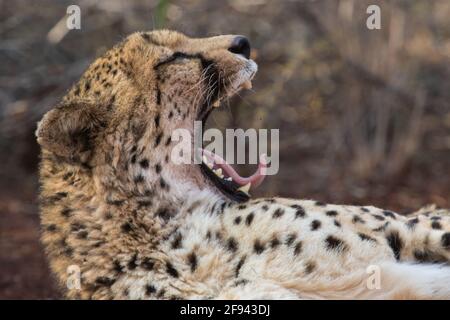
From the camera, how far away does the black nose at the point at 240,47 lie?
11.4 feet

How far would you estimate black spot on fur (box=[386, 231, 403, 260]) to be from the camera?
3.13 meters

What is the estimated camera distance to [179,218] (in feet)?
10.3

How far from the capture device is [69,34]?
693 cm

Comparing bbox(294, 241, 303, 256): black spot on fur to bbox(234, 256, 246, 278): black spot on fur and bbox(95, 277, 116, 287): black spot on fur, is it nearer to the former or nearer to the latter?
bbox(234, 256, 246, 278): black spot on fur

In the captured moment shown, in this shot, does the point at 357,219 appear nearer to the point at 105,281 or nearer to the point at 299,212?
the point at 299,212

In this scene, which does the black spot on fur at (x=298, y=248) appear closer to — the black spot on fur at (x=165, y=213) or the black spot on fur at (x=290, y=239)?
the black spot on fur at (x=290, y=239)

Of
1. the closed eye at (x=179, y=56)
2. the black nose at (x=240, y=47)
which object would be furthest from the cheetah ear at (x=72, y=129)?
the black nose at (x=240, y=47)

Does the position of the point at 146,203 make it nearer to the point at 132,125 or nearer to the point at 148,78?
the point at 132,125

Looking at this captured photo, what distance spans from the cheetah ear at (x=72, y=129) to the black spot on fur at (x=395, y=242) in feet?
3.94

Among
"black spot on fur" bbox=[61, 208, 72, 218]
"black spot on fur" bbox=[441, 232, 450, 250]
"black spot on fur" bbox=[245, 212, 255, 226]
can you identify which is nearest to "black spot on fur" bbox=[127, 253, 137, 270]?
"black spot on fur" bbox=[61, 208, 72, 218]

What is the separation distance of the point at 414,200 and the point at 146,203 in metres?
3.53

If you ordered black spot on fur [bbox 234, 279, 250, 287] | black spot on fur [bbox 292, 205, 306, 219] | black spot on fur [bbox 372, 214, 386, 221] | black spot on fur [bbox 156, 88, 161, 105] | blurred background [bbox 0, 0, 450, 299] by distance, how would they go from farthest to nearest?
1. blurred background [bbox 0, 0, 450, 299]
2. black spot on fur [bbox 156, 88, 161, 105]
3. black spot on fur [bbox 372, 214, 386, 221]
4. black spot on fur [bbox 292, 205, 306, 219]
5. black spot on fur [bbox 234, 279, 250, 287]

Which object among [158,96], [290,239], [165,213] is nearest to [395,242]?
[290,239]
